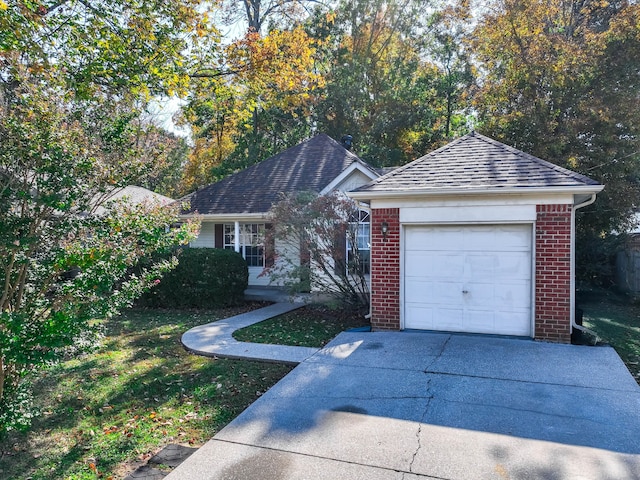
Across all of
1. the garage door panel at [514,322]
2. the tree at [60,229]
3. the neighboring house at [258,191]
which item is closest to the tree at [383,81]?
the neighboring house at [258,191]

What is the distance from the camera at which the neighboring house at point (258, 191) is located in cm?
1459

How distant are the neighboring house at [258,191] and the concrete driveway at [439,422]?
8143 millimetres

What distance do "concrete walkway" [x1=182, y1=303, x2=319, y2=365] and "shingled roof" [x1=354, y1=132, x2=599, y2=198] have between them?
11.2ft

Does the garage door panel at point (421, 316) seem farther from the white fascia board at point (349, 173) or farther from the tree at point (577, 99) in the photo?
the tree at point (577, 99)

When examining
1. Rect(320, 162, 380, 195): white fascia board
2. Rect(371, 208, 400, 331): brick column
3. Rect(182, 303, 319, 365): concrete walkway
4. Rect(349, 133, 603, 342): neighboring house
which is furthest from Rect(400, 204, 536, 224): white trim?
Rect(320, 162, 380, 195): white fascia board

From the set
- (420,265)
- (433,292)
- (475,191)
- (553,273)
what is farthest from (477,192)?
(433,292)

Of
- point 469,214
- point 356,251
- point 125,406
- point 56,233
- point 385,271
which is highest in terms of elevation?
point 469,214

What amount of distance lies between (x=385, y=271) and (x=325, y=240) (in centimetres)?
198

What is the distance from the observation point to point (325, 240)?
10312 millimetres

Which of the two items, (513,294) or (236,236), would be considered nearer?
(513,294)

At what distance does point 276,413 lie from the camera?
504 cm

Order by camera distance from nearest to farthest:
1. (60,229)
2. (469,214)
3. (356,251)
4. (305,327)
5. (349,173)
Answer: (60,229), (469,214), (305,327), (356,251), (349,173)

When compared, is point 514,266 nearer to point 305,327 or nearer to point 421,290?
point 421,290

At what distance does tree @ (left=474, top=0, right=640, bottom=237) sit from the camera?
544 inches
